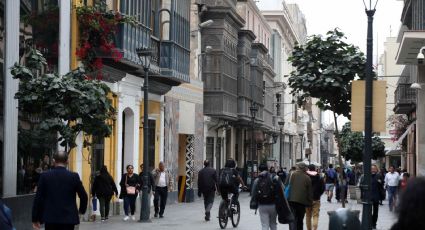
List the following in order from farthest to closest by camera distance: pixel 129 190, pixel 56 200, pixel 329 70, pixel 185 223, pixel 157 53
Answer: pixel 157 53 < pixel 129 190 < pixel 185 223 < pixel 329 70 < pixel 56 200

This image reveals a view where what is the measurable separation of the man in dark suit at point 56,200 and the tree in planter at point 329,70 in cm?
1103

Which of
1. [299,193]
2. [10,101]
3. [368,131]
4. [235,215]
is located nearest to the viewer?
[368,131]

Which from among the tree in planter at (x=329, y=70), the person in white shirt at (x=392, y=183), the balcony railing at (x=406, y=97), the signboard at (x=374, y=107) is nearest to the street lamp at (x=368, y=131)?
the signboard at (x=374, y=107)

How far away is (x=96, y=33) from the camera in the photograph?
22500 mm

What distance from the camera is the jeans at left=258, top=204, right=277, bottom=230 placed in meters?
16.4

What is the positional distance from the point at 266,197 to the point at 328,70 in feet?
19.1

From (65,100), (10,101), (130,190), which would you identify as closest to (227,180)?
(130,190)

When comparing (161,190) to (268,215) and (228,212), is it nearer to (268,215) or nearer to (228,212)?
(228,212)

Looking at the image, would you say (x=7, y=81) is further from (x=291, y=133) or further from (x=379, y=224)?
(x=291, y=133)

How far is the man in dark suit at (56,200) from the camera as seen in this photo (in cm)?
1091

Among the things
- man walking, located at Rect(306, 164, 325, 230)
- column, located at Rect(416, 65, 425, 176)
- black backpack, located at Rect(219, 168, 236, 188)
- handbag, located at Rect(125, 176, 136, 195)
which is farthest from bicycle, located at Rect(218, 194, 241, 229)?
column, located at Rect(416, 65, 425, 176)

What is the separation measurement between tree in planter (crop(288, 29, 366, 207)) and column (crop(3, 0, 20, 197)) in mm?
7415

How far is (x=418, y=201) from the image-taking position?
455 cm

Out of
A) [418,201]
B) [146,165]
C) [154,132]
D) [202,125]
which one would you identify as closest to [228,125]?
[202,125]
